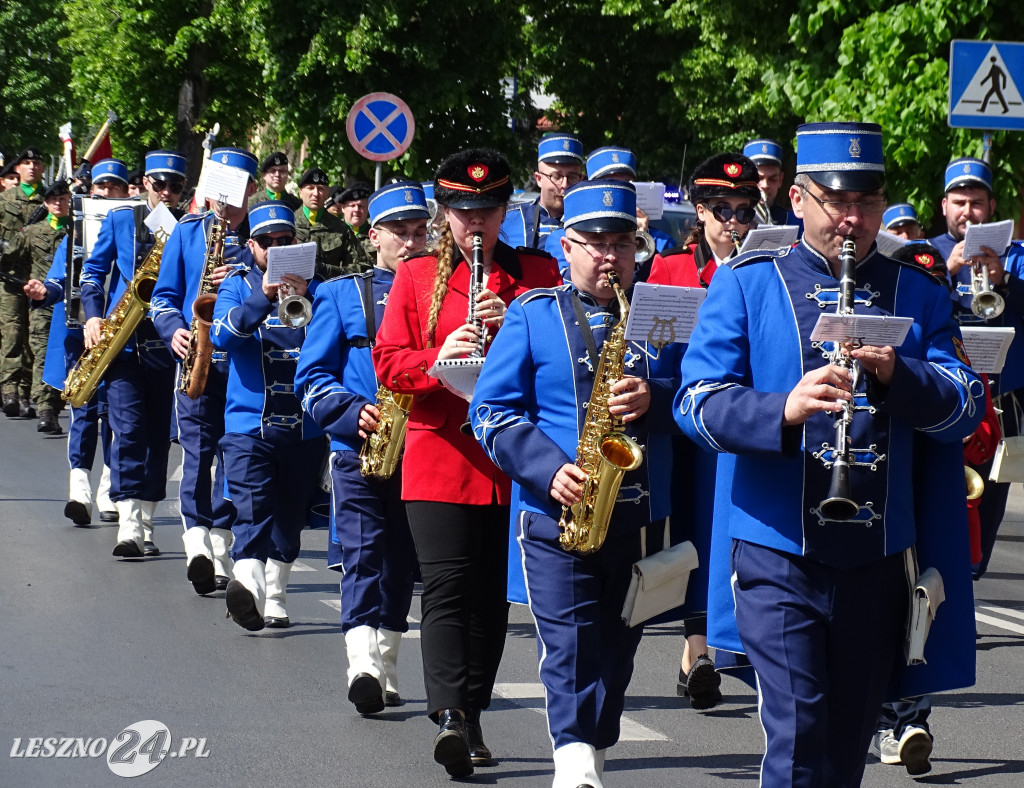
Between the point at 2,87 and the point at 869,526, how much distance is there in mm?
50841

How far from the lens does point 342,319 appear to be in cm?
730

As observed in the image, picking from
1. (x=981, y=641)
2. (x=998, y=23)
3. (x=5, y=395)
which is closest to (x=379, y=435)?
(x=981, y=641)

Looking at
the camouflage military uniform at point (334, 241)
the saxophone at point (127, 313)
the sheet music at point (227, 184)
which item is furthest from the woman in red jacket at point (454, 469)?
the camouflage military uniform at point (334, 241)

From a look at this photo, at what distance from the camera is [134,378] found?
1096 cm

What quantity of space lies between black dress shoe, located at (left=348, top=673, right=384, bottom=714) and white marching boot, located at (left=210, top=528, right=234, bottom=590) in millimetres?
2966

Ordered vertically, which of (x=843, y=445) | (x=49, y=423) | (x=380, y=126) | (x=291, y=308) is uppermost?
(x=380, y=126)

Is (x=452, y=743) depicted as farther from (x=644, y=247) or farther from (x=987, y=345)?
(x=644, y=247)

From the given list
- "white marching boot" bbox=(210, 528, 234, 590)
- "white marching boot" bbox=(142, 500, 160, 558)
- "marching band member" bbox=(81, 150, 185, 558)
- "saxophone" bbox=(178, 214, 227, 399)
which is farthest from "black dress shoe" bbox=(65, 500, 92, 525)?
"saxophone" bbox=(178, 214, 227, 399)

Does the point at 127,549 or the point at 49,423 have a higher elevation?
the point at 127,549

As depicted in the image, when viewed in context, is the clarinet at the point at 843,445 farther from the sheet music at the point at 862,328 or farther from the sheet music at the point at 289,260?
the sheet music at the point at 289,260

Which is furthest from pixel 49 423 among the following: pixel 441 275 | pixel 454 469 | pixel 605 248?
pixel 605 248

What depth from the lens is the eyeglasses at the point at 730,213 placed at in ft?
25.2

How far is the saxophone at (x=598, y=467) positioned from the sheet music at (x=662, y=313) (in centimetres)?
16

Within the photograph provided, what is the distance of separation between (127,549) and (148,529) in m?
0.38
